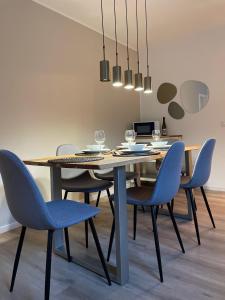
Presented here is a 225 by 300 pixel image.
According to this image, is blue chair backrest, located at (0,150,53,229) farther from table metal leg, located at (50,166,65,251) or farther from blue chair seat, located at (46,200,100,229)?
table metal leg, located at (50,166,65,251)

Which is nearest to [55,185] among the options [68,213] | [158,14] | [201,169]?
[68,213]

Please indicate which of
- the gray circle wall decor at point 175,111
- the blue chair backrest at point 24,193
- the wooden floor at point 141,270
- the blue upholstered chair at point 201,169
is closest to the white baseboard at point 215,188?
the gray circle wall decor at point 175,111

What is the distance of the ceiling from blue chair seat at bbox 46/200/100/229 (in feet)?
7.87

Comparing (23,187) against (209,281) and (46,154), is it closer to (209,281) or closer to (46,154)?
(209,281)

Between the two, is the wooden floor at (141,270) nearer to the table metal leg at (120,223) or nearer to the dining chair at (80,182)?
Answer: the table metal leg at (120,223)

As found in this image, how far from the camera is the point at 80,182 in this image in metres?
2.49

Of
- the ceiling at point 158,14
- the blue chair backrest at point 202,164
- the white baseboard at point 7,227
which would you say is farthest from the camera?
the ceiling at point 158,14

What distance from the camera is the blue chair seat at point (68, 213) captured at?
1.48 m

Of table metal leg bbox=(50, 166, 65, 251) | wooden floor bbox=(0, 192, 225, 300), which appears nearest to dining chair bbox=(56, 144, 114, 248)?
table metal leg bbox=(50, 166, 65, 251)

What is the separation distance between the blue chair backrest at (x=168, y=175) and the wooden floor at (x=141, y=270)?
0.49 m

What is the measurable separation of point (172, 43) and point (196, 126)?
146 centimetres

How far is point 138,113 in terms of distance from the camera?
4812mm

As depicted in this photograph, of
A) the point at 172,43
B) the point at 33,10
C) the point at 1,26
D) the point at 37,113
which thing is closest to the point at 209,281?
the point at 37,113

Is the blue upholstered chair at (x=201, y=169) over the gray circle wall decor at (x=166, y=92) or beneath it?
beneath
